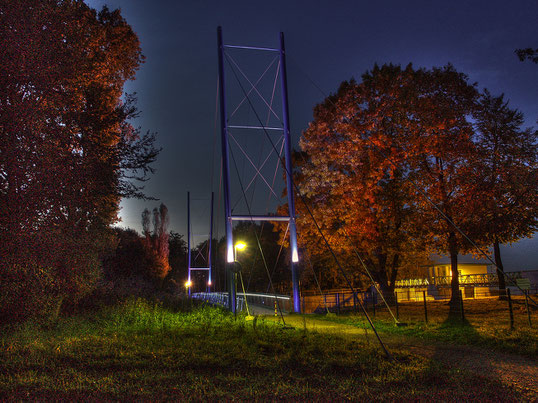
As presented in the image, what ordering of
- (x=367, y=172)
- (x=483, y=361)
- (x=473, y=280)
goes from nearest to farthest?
(x=483, y=361) < (x=367, y=172) < (x=473, y=280)

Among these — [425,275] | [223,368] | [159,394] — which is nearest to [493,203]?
[223,368]

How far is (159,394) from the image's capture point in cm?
527

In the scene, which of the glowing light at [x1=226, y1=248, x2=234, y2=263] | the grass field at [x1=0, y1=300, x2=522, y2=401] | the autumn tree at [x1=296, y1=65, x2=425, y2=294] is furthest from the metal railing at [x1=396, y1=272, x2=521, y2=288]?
the grass field at [x1=0, y1=300, x2=522, y2=401]

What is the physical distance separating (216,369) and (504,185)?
43.2 feet

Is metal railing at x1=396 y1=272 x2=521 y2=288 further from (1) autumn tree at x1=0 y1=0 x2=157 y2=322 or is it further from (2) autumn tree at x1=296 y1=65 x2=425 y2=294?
(1) autumn tree at x1=0 y1=0 x2=157 y2=322

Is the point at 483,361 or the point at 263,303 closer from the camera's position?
the point at 483,361

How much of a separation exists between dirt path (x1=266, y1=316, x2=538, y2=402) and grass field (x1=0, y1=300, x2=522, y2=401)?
404 millimetres

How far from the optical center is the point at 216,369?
6590mm

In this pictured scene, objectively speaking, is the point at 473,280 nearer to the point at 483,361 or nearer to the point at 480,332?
the point at 480,332

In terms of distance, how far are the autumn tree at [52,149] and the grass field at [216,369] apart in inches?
73.0

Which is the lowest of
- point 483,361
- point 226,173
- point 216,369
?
point 483,361

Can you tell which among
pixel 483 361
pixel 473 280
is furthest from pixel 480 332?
pixel 473 280

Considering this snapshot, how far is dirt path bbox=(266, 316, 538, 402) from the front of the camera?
609 cm

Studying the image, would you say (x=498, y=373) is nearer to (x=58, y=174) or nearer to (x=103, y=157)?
(x=58, y=174)
